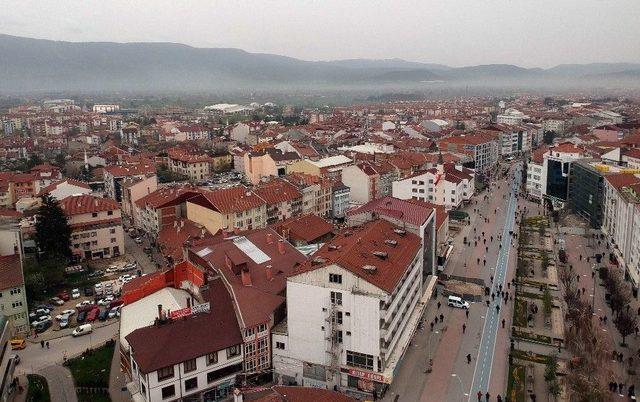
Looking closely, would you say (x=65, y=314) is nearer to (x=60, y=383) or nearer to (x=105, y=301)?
(x=105, y=301)

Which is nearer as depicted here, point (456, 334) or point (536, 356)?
point (536, 356)

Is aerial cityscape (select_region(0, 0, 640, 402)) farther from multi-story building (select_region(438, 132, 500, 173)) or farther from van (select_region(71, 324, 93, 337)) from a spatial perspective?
multi-story building (select_region(438, 132, 500, 173))

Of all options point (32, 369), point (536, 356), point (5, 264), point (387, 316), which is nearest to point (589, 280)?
point (536, 356)

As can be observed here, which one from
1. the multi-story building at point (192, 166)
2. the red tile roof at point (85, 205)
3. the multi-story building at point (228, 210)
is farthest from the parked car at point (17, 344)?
the multi-story building at point (192, 166)

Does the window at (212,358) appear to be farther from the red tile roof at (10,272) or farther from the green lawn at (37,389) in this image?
the red tile roof at (10,272)

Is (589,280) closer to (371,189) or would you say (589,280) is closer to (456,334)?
(456,334)

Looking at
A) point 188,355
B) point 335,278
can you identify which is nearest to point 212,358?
point 188,355
